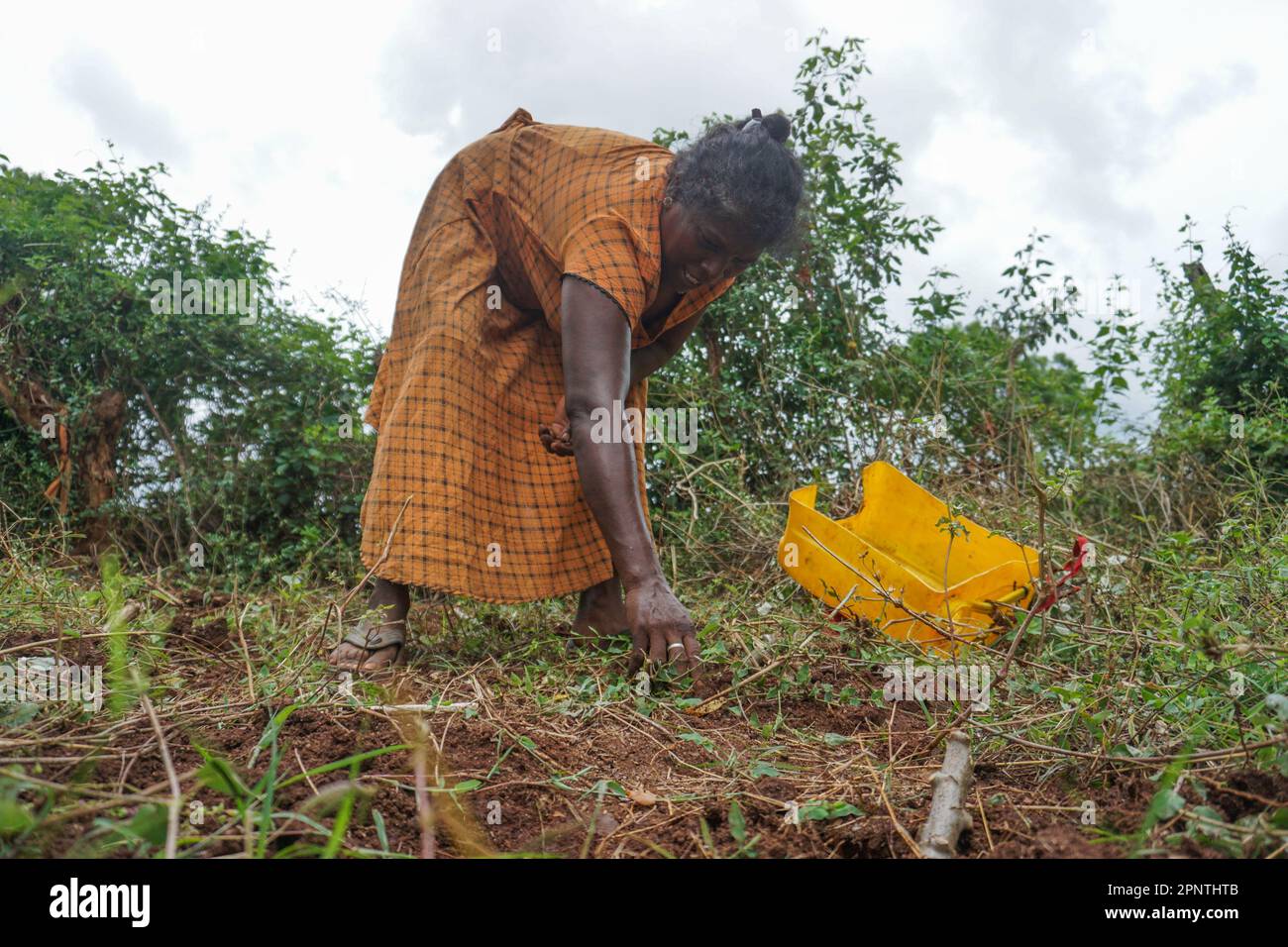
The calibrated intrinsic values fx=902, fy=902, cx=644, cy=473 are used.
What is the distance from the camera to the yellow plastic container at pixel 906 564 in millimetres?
2590

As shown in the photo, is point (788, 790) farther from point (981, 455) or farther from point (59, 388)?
point (59, 388)

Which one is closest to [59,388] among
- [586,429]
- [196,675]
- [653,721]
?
[196,675]

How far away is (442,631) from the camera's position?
9.59ft

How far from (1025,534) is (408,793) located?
8.62 feet

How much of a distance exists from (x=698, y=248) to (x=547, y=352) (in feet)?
2.33

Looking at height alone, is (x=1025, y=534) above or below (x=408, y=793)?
above

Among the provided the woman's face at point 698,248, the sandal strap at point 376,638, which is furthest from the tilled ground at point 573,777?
the woman's face at point 698,248

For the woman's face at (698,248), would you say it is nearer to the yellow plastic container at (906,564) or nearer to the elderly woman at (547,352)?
the elderly woman at (547,352)

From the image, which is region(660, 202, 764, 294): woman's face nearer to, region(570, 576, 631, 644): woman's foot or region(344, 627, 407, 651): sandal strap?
region(570, 576, 631, 644): woman's foot

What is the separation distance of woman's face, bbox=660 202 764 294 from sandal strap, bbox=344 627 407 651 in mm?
1210

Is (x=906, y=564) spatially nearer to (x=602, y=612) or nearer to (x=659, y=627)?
(x=602, y=612)

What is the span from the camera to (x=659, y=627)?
6.89 feet

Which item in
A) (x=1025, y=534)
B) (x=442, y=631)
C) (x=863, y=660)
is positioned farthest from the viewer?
(x=1025, y=534)

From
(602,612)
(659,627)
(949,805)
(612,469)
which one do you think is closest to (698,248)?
(612,469)
